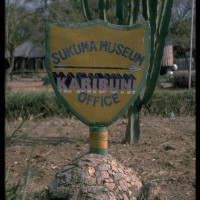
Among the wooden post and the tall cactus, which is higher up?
the tall cactus

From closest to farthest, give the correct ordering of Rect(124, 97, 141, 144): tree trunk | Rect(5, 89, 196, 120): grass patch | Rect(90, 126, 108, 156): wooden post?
Rect(90, 126, 108, 156): wooden post < Rect(124, 97, 141, 144): tree trunk < Rect(5, 89, 196, 120): grass patch

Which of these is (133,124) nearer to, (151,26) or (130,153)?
(130,153)

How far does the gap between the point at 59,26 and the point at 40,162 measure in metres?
2.23

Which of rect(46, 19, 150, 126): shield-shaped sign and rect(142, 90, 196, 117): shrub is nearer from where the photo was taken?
rect(46, 19, 150, 126): shield-shaped sign

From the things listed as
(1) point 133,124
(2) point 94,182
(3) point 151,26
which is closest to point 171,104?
(1) point 133,124

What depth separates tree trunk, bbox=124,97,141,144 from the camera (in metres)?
6.49

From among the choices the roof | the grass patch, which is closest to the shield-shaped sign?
the grass patch

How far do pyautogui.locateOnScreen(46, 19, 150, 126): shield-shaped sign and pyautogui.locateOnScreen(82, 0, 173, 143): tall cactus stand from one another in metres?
1.94

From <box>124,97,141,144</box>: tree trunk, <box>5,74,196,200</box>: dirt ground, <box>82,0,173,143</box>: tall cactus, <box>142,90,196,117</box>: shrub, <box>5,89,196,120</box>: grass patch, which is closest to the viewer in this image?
<box>5,74,196,200</box>: dirt ground

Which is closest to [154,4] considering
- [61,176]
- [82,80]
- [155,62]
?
[155,62]

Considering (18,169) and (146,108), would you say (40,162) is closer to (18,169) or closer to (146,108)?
(18,169)

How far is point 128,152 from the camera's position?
6.13 metres

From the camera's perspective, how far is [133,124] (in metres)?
6.53

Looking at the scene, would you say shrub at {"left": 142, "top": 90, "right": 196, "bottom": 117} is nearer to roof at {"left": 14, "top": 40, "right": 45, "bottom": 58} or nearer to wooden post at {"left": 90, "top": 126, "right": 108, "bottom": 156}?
wooden post at {"left": 90, "top": 126, "right": 108, "bottom": 156}
